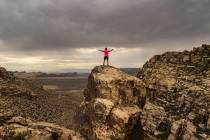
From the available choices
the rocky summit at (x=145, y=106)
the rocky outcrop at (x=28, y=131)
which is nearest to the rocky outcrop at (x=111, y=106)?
the rocky summit at (x=145, y=106)

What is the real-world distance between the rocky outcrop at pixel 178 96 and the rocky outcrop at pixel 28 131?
28.5 ft

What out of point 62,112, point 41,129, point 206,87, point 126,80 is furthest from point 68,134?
point 62,112

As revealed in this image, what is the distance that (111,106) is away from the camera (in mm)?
39906

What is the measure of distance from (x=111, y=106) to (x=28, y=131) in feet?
31.4

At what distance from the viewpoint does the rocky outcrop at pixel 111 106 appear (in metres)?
38.5

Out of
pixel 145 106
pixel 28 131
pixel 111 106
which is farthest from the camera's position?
pixel 111 106

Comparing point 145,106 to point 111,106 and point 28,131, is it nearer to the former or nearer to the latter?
point 111,106

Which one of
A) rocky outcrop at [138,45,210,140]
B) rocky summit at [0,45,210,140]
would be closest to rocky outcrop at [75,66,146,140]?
rocky summit at [0,45,210,140]

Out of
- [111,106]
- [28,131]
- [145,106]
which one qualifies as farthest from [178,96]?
[28,131]

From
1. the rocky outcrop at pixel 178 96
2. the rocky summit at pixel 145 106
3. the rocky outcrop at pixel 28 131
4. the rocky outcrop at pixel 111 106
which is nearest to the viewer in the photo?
the rocky outcrop at pixel 178 96

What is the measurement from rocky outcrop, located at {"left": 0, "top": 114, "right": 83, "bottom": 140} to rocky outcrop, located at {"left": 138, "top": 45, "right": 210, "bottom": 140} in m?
8.68

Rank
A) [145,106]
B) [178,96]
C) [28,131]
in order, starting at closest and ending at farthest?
[28,131] < [178,96] < [145,106]

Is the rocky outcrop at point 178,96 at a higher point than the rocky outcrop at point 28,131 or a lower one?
higher

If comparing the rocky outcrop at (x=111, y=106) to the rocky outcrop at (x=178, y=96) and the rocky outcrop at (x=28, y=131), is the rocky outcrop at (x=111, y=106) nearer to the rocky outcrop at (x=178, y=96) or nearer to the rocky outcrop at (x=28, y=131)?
the rocky outcrop at (x=178, y=96)
